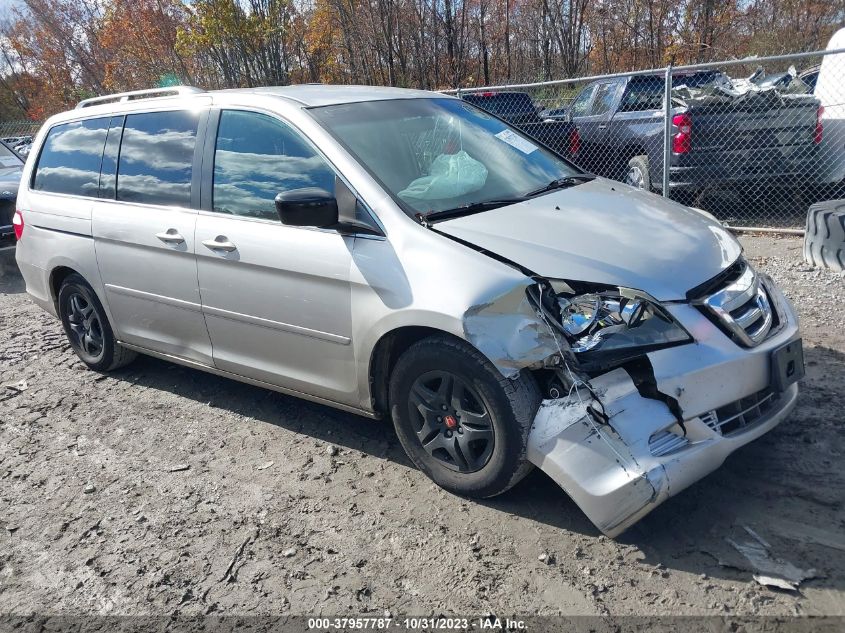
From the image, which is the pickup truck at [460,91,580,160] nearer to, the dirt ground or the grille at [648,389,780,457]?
the dirt ground

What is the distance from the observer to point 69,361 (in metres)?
5.81

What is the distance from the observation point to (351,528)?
3254 mm

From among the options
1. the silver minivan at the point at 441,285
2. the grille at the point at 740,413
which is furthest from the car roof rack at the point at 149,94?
the grille at the point at 740,413

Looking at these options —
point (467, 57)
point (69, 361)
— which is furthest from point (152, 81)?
point (69, 361)

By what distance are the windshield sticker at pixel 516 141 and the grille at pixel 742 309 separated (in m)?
1.53

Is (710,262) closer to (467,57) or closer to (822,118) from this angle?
(822,118)

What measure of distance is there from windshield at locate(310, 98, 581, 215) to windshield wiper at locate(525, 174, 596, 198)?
0.03 metres

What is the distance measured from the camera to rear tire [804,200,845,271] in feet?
19.5

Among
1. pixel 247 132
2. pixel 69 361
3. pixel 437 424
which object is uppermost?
pixel 247 132

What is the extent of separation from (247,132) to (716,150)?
6062mm

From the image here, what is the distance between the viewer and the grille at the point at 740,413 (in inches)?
114

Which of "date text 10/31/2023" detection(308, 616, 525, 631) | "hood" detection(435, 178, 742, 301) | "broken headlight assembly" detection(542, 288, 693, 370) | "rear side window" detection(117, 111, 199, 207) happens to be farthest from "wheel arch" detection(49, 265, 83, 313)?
"broken headlight assembly" detection(542, 288, 693, 370)

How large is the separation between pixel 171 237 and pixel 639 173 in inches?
249

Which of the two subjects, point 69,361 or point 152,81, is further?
point 152,81
